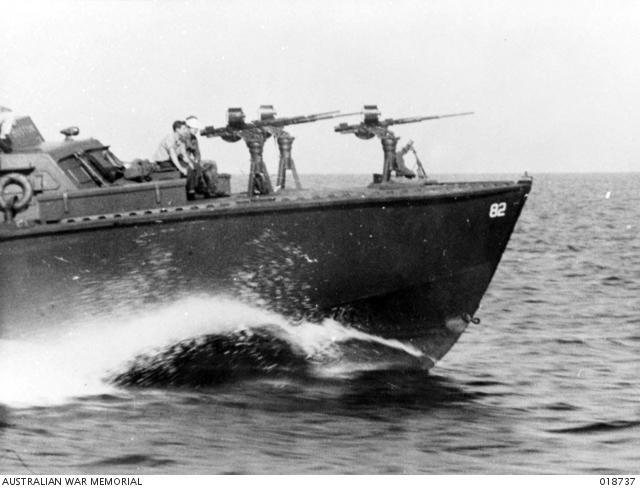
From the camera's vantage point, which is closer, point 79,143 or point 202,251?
point 202,251

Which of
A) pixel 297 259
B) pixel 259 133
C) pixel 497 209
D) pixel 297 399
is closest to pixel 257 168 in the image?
pixel 259 133

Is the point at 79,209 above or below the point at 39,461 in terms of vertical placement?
above

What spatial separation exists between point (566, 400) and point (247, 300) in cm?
338

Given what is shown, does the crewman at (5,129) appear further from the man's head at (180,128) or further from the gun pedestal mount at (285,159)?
the gun pedestal mount at (285,159)

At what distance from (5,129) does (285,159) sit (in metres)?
3.38

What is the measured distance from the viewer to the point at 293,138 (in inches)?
529

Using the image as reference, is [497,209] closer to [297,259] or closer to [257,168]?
[297,259]

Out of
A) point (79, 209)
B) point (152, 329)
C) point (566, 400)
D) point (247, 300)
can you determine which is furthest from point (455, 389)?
point (79, 209)

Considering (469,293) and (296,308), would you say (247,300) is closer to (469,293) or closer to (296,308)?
(296,308)

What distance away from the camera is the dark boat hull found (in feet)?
36.1
